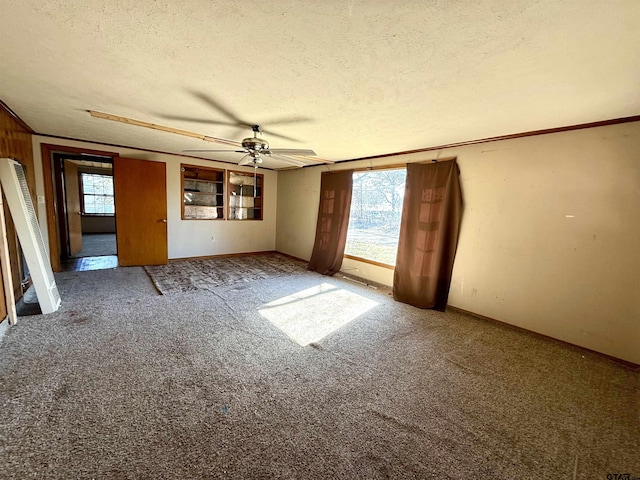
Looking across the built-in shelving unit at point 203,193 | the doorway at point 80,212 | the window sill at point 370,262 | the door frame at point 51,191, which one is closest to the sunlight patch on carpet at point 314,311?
the window sill at point 370,262

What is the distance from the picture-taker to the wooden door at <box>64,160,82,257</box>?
5.40 metres

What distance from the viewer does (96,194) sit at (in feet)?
27.8

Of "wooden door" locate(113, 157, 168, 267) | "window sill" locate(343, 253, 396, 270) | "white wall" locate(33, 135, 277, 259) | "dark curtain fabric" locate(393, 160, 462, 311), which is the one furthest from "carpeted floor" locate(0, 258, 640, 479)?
"white wall" locate(33, 135, 277, 259)

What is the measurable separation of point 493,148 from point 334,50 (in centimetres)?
259

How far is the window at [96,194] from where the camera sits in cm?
823

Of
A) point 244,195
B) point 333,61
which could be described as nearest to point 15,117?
point 244,195

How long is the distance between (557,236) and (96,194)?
11.4 m

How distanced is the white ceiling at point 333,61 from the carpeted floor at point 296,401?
219cm

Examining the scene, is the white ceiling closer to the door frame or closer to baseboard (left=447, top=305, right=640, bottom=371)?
the door frame

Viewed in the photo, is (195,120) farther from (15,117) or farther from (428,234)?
(428,234)

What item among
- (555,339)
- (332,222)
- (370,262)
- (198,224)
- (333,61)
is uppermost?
(333,61)

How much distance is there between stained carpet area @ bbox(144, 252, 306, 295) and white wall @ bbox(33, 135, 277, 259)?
0.31 m

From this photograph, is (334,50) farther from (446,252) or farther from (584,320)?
(584,320)

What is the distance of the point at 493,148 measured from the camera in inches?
124
